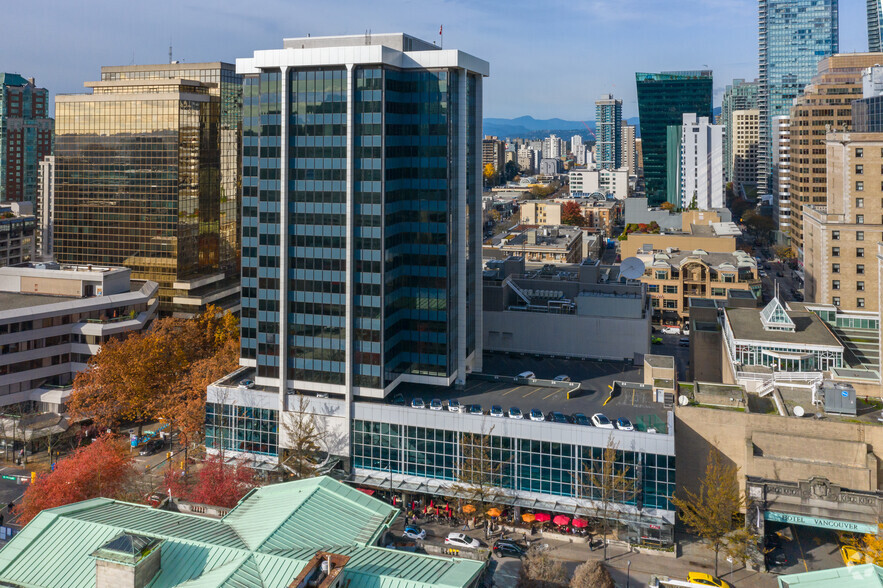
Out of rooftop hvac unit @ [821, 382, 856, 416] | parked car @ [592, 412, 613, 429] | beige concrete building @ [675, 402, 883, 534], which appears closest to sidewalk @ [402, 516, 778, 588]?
beige concrete building @ [675, 402, 883, 534]

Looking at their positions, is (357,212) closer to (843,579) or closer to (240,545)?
(240,545)

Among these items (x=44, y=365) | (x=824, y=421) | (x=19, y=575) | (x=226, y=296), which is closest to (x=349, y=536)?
(x=19, y=575)

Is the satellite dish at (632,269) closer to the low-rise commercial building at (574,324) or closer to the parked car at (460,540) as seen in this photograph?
the low-rise commercial building at (574,324)

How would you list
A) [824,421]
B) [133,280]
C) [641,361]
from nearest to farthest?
[824,421]
[641,361]
[133,280]

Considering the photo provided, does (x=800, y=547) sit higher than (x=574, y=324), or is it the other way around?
(x=574, y=324)

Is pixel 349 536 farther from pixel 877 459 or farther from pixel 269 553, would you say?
pixel 877 459

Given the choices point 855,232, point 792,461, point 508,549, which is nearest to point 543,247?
point 855,232
